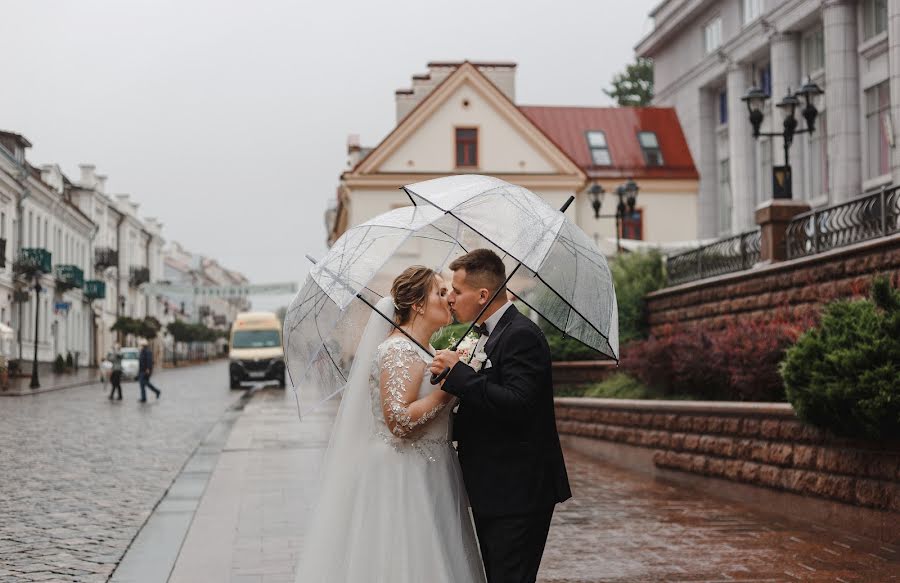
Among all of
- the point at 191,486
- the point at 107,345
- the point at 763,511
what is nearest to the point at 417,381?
the point at 763,511

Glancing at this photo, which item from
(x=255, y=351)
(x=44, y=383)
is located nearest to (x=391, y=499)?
(x=255, y=351)

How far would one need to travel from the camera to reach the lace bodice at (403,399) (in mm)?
4762

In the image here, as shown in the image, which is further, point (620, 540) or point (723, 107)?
point (723, 107)

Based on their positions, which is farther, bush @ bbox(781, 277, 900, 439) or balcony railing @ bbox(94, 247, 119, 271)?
balcony railing @ bbox(94, 247, 119, 271)

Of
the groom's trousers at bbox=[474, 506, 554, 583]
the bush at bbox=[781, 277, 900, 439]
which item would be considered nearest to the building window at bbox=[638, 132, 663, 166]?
the bush at bbox=[781, 277, 900, 439]

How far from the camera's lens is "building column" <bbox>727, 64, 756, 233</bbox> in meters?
40.1

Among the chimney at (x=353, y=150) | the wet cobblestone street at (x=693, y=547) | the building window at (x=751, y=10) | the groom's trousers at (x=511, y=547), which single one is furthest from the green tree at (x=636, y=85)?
the groom's trousers at (x=511, y=547)

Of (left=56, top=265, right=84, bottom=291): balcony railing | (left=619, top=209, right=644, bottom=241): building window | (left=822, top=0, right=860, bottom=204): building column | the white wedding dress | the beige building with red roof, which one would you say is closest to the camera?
the white wedding dress

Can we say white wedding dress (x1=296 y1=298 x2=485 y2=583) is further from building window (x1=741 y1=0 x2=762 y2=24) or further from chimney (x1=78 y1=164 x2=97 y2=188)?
chimney (x1=78 y1=164 x2=97 y2=188)

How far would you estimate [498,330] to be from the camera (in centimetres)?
480

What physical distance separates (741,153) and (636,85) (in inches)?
1388

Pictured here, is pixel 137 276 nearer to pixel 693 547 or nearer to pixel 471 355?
pixel 693 547

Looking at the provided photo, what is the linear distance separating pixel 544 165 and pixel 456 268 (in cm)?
4069

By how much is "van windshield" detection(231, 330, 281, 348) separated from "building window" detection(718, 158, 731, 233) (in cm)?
1808
